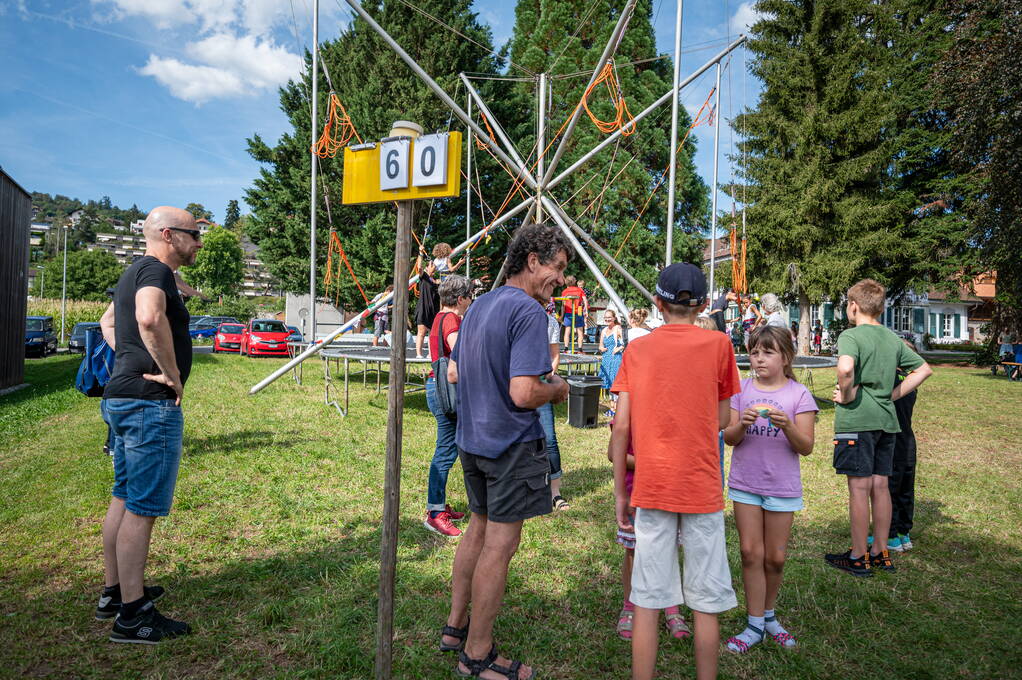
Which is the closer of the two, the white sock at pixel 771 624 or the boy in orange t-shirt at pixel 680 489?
the boy in orange t-shirt at pixel 680 489

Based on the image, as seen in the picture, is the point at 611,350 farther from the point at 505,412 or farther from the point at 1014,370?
the point at 1014,370

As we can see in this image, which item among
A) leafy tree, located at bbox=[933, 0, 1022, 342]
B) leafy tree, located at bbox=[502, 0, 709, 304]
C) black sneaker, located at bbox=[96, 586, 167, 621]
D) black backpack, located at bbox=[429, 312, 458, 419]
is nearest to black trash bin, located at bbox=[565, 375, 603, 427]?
black backpack, located at bbox=[429, 312, 458, 419]

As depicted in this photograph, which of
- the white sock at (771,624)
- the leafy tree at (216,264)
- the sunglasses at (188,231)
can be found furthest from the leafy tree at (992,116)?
the leafy tree at (216,264)

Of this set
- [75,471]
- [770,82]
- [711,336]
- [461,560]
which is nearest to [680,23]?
[711,336]

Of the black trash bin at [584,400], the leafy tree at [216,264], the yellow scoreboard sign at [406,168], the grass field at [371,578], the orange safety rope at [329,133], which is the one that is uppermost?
the leafy tree at [216,264]

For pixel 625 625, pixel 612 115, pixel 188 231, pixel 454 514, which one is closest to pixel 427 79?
pixel 454 514

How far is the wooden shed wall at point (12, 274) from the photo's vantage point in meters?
11.4

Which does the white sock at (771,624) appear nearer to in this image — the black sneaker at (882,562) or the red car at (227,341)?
the black sneaker at (882,562)

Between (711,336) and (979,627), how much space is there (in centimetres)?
261

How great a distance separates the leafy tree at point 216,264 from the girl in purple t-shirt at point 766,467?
66.6 m

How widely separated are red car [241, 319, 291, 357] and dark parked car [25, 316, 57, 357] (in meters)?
7.37

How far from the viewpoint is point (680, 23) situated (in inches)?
368

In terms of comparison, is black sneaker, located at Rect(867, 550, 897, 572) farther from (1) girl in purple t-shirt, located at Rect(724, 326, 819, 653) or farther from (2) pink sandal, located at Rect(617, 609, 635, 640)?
(2) pink sandal, located at Rect(617, 609, 635, 640)

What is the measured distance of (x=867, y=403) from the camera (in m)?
3.94
